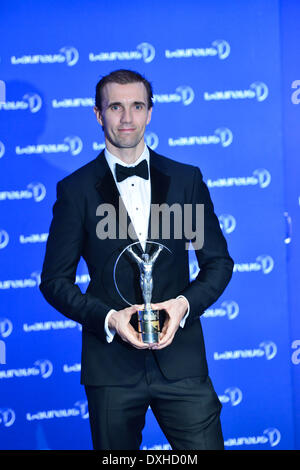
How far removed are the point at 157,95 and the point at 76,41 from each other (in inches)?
23.5

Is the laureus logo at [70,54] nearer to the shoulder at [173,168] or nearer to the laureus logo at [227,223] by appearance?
the laureus logo at [227,223]

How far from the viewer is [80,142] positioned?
3.88m

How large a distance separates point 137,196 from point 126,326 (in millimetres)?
A: 561

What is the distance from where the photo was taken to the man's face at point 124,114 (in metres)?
2.46

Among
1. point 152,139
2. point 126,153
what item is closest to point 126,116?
point 126,153

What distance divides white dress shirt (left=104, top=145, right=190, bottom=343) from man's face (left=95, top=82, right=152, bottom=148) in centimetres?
8

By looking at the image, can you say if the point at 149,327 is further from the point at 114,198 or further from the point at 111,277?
the point at 114,198

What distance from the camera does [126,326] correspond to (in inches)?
87.0

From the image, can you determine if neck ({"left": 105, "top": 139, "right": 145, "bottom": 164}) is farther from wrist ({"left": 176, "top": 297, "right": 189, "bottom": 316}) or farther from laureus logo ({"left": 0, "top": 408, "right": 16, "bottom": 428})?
laureus logo ({"left": 0, "top": 408, "right": 16, "bottom": 428})

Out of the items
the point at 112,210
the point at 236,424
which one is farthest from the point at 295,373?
the point at 112,210

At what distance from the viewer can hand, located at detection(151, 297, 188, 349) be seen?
2214 mm

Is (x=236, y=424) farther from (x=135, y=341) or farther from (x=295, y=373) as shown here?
(x=135, y=341)

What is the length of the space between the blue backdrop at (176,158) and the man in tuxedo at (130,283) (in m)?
1.42

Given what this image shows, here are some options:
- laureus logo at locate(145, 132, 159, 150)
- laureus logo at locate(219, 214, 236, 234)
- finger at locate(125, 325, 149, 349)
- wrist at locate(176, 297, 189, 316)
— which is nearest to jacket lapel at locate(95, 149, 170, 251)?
wrist at locate(176, 297, 189, 316)
